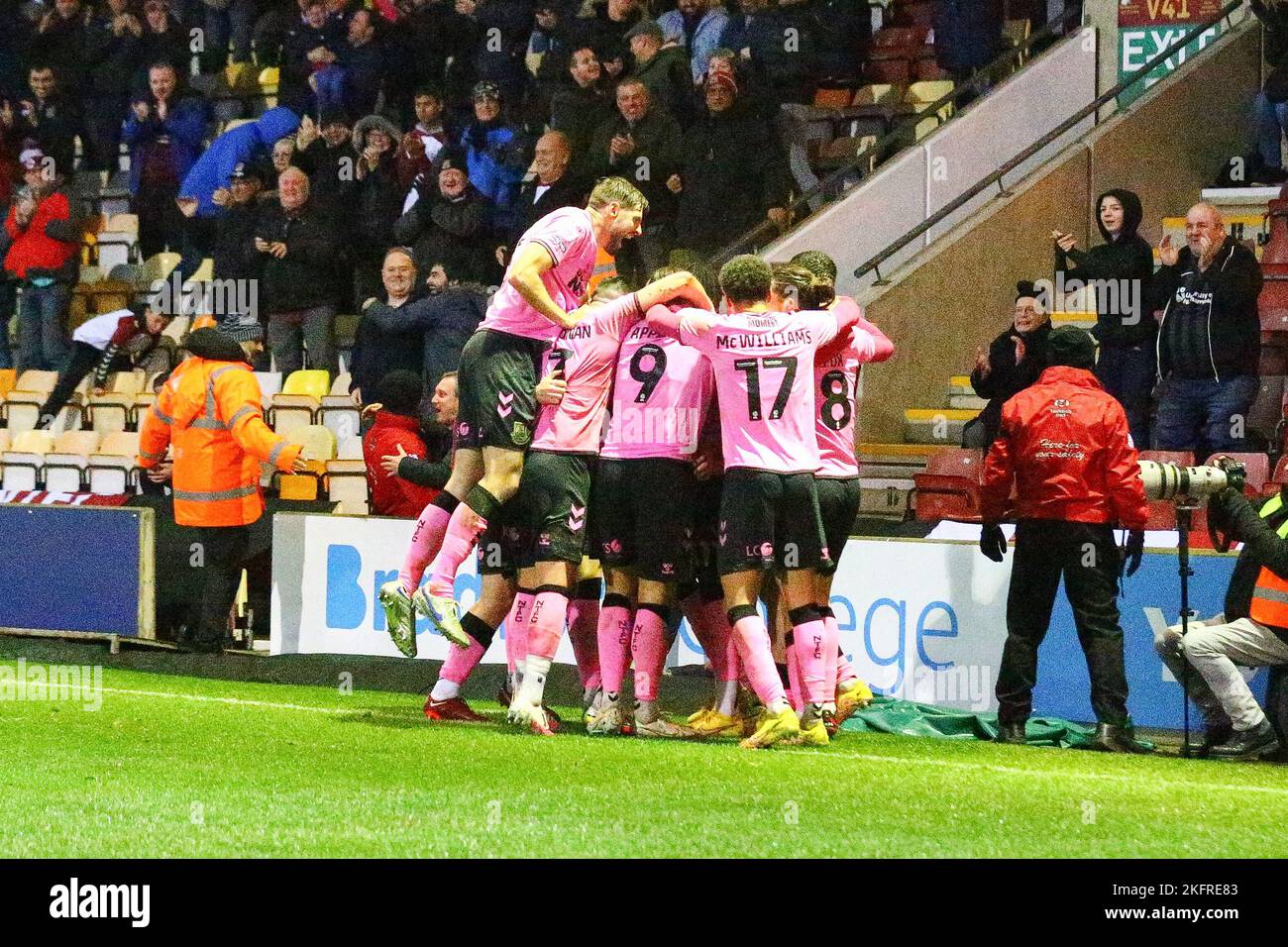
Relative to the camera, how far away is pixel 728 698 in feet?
35.3

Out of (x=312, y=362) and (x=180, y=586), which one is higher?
(x=312, y=362)

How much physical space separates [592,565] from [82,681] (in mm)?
3949

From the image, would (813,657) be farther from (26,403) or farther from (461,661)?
(26,403)

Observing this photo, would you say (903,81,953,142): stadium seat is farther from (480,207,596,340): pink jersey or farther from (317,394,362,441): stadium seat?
(480,207,596,340): pink jersey

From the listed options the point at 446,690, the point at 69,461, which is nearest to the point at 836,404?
the point at 446,690

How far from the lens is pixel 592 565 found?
36.2 feet

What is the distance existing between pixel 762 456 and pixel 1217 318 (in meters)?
4.70

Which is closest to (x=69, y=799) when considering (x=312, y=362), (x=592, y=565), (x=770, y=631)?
(x=592, y=565)

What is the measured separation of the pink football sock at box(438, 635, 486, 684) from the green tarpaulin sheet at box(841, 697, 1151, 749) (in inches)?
76.7

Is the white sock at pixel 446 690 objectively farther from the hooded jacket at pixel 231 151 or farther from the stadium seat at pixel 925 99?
the hooded jacket at pixel 231 151

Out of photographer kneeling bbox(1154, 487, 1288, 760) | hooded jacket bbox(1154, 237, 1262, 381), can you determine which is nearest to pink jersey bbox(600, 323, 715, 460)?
photographer kneeling bbox(1154, 487, 1288, 760)
